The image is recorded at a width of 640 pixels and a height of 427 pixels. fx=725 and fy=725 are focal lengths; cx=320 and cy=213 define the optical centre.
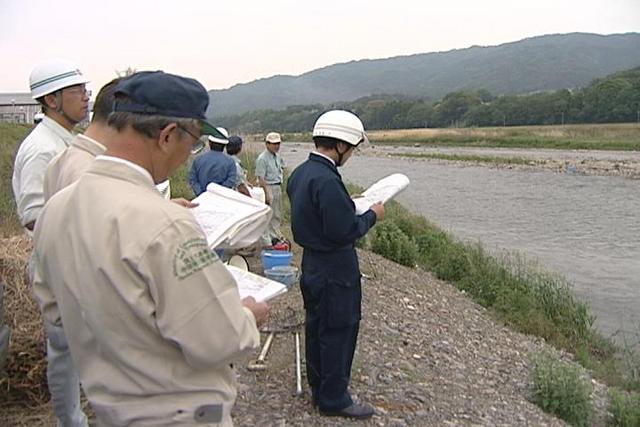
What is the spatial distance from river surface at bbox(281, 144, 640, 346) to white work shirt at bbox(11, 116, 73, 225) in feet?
25.2

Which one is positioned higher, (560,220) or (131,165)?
(131,165)

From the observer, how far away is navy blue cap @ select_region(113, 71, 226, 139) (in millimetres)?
1824

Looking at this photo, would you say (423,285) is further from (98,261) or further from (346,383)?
(98,261)

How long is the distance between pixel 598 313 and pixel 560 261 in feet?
12.8

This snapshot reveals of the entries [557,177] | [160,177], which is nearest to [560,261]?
[160,177]

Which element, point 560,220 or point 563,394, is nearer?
point 563,394

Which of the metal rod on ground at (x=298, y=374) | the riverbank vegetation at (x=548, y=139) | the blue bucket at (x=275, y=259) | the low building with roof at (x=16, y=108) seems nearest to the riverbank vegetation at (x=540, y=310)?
the metal rod on ground at (x=298, y=374)

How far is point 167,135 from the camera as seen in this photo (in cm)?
184

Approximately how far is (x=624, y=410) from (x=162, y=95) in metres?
5.22

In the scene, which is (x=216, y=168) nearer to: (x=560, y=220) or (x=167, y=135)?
(x=167, y=135)

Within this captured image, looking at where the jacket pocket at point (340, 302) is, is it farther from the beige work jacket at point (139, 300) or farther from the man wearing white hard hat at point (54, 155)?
the beige work jacket at point (139, 300)

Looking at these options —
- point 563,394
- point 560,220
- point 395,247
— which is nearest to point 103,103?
point 563,394

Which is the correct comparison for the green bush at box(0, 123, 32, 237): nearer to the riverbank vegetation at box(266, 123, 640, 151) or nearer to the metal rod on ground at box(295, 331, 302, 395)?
the metal rod on ground at box(295, 331, 302, 395)

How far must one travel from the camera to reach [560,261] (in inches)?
559
